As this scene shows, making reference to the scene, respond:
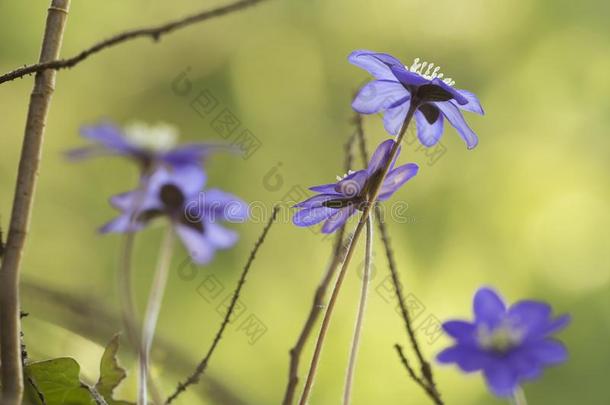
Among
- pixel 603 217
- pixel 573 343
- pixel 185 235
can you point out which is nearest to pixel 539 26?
pixel 603 217

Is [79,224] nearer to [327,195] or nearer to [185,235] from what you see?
[185,235]

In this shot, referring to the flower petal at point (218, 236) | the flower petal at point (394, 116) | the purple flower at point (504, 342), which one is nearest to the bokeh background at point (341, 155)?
the flower petal at point (218, 236)

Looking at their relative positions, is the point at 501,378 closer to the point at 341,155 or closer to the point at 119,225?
the point at 119,225

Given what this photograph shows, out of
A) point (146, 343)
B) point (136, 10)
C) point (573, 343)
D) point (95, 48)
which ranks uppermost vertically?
point (136, 10)

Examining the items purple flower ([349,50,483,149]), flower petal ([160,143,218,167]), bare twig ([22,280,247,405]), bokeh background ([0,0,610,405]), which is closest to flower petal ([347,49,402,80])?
purple flower ([349,50,483,149])

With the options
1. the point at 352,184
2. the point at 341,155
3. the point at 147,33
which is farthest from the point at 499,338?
the point at 341,155

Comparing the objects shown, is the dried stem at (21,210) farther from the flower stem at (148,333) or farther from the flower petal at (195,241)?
the flower petal at (195,241)
